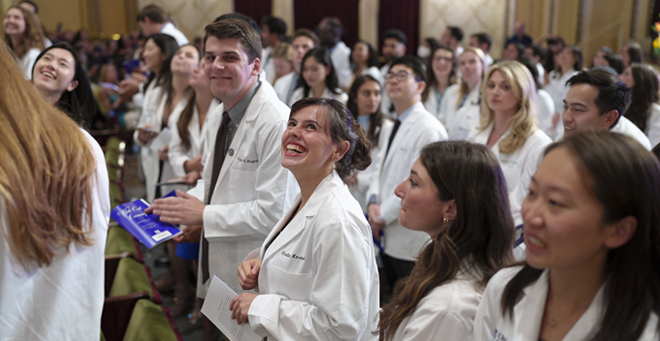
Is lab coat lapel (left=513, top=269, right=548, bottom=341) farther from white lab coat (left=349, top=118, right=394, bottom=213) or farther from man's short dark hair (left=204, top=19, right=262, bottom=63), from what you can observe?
white lab coat (left=349, top=118, right=394, bottom=213)

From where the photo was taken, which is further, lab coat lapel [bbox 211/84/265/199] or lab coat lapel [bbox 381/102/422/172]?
lab coat lapel [bbox 381/102/422/172]

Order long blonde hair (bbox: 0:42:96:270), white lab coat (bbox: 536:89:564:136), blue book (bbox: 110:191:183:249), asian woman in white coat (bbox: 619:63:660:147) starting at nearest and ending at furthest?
long blonde hair (bbox: 0:42:96:270) → blue book (bbox: 110:191:183:249) → asian woman in white coat (bbox: 619:63:660:147) → white lab coat (bbox: 536:89:564:136)

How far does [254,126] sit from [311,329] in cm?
97

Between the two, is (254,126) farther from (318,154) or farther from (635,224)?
(635,224)

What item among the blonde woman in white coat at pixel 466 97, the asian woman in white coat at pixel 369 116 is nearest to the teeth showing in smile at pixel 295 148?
the asian woman in white coat at pixel 369 116

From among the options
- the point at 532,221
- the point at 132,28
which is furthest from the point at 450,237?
the point at 132,28

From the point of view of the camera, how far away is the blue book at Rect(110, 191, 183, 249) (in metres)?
1.86

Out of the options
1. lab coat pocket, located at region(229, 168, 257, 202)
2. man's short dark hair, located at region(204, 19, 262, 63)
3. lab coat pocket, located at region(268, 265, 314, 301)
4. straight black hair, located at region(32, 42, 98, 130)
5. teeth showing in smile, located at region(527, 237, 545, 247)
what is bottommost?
lab coat pocket, located at region(268, 265, 314, 301)

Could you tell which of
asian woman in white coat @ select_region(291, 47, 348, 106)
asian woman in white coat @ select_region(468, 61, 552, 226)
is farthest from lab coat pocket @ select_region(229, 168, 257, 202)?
asian woman in white coat @ select_region(291, 47, 348, 106)

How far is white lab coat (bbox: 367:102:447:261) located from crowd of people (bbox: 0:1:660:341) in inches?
0.5

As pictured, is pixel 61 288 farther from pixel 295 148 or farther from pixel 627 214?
pixel 627 214

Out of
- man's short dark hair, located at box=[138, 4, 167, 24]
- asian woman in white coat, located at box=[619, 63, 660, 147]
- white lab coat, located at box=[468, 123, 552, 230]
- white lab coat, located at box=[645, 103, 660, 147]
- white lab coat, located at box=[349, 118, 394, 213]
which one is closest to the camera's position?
white lab coat, located at box=[468, 123, 552, 230]

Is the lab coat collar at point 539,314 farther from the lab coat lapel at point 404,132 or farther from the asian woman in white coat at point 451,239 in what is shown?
the lab coat lapel at point 404,132

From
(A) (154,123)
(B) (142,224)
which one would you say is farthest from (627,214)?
(A) (154,123)
